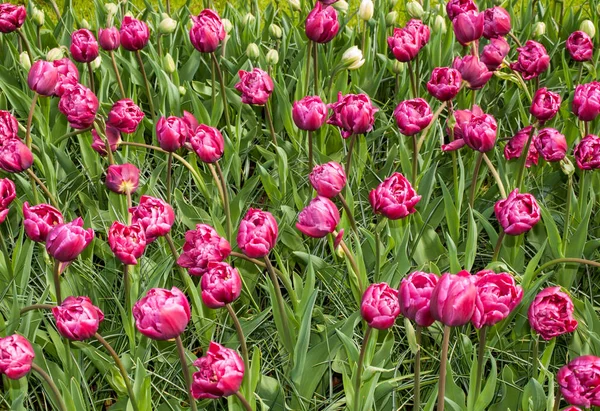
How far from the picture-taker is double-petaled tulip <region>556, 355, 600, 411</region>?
4.89ft

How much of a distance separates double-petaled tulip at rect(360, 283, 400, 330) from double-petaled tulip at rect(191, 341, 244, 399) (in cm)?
26

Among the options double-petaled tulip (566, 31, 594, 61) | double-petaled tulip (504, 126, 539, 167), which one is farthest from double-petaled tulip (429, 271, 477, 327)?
double-petaled tulip (566, 31, 594, 61)

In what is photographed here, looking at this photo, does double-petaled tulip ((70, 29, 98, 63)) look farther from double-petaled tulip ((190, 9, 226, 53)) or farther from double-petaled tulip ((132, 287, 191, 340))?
double-petaled tulip ((132, 287, 191, 340))

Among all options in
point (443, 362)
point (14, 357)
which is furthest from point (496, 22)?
point (14, 357)

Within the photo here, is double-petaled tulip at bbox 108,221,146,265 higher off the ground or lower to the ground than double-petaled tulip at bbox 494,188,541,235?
higher

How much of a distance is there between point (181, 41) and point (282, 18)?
44 cm

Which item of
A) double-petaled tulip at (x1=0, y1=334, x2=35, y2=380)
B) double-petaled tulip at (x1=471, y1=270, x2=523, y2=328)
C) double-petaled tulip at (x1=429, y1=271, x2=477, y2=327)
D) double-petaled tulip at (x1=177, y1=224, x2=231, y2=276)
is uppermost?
double-petaled tulip at (x1=429, y1=271, x2=477, y2=327)

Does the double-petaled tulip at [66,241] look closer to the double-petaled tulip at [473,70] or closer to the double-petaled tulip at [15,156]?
the double-petaled tulip at [15,156]

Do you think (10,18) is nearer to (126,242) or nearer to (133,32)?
(133,32)

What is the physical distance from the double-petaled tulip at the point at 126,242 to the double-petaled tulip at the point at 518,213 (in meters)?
0.79

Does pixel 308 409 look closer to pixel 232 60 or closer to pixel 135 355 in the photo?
pixel 135 355

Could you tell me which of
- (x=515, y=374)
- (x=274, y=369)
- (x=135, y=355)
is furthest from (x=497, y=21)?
(x=135, y=355)

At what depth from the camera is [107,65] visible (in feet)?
10.9

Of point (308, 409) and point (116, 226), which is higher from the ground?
point (116, 226)
